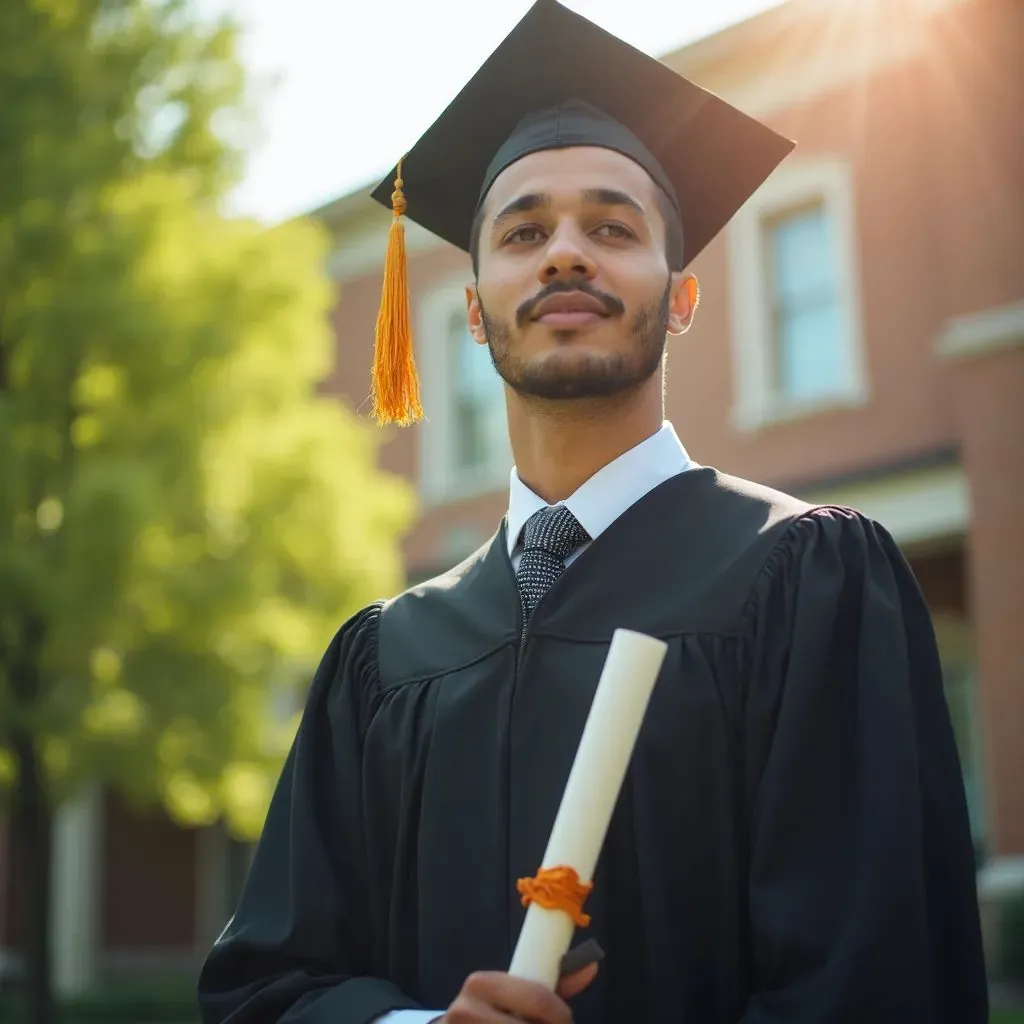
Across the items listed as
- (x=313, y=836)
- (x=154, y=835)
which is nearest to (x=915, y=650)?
(x=313, y=836)

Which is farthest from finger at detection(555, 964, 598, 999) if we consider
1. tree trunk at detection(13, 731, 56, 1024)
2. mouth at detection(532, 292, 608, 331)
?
→ tree trunk at detection(13, 731, 56, 1024)

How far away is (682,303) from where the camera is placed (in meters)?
2.49

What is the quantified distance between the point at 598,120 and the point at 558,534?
765 millimetres

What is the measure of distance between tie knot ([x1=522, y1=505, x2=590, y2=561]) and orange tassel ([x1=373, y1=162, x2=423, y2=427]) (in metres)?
0.54

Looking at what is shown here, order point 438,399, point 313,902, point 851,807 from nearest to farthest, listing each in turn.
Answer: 1. point 851,807
2. point 313,902
3. point 438,399

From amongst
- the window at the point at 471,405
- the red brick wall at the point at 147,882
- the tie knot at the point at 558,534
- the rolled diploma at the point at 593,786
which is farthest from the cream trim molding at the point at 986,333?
the red brick wall at the point at 147,882

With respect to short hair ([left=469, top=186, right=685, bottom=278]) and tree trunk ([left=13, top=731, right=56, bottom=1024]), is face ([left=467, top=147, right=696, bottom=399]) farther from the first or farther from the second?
tree trunk ([left=13, top=731, right=56, bottom=1024])

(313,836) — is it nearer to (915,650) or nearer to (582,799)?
(582,799)

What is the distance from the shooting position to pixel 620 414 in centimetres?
234

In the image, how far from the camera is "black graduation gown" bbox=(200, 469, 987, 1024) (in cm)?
189

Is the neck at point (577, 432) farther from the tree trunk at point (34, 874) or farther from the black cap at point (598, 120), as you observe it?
the tree trunk at point (34, 874)

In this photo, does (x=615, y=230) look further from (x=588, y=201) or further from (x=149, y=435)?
(x=149, y=435)

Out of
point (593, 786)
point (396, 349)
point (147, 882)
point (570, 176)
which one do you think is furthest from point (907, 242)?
point (147, 882)

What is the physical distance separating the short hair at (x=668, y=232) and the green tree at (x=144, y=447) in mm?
6279
